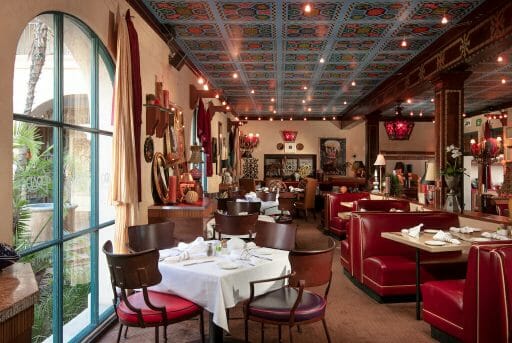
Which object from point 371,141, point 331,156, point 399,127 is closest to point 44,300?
point 399,127

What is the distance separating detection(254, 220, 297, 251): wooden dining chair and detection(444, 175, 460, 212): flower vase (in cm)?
306

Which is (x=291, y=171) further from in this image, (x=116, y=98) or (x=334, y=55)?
(x=116, y=98)

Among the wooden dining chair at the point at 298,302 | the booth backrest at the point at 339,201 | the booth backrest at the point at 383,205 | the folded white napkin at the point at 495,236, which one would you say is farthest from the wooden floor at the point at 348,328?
the booth backrest at the point at 339,201

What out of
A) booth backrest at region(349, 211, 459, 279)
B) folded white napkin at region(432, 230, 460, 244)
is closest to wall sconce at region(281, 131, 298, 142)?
booth backrest at region(349, 211, 459, 279)

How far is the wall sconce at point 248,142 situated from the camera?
17.0 meters

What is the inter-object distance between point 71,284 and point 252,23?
13.4ft

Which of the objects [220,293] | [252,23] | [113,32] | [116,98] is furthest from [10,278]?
[252,23]

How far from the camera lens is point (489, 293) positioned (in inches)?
120

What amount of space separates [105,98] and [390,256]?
154 inches

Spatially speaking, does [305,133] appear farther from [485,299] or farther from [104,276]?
[485,299]

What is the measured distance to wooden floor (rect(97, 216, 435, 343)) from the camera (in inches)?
155

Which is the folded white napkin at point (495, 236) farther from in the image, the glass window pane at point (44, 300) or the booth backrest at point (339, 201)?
the booth backrest at point (339, 201)

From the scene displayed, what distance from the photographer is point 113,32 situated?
4379 millimetres

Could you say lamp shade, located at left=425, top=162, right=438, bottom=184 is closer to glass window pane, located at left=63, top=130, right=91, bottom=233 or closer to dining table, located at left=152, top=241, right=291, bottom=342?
dining table, located at left=152, top=241, right=291, bottom=342
